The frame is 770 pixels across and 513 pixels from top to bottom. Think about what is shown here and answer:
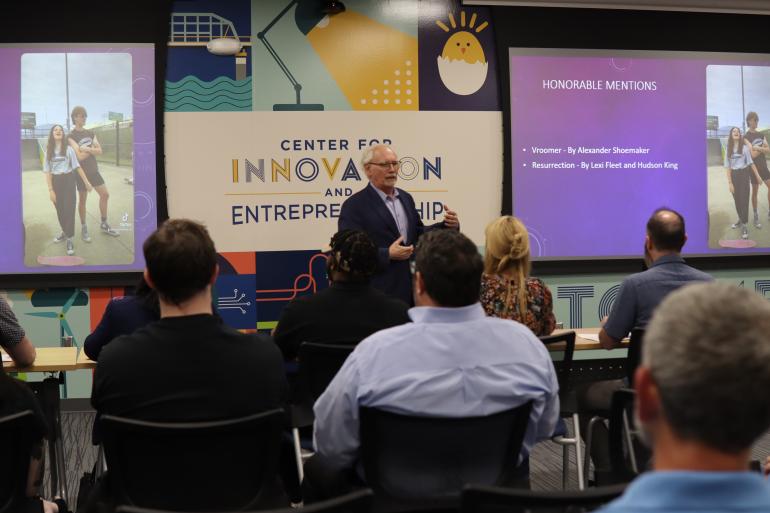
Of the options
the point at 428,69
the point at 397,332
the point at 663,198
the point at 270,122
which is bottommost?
the point at 397,332

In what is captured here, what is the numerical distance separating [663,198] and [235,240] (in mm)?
3238

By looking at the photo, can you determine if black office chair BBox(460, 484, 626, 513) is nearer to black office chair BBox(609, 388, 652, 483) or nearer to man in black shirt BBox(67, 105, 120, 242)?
black office chair BBox(609, 388, 652, 483)

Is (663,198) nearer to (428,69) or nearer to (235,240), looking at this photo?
(428,69)

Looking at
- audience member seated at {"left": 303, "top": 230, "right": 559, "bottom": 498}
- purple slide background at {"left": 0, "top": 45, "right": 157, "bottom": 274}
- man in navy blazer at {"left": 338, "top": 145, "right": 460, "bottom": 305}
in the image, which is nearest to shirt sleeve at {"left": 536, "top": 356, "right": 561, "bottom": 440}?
audience member seated at {"left": 303, "top": 230, "right": 559, "bottom": 498}

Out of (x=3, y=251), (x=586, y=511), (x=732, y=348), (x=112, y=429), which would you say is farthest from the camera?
(x=3, y=251)

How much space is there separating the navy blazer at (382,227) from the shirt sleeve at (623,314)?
147cm

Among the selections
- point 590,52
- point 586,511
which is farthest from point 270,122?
point 586,511

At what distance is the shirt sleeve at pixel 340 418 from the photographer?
6.29 feet

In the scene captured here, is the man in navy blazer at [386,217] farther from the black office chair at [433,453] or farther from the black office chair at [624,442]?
the black office chair at [433,453]

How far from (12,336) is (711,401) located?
2675mm

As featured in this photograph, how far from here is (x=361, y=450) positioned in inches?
76.5

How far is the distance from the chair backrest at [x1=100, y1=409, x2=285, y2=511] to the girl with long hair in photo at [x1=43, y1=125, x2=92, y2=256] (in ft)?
12.5

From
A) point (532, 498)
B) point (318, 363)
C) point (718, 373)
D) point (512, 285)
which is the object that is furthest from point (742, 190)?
point (718, 373)

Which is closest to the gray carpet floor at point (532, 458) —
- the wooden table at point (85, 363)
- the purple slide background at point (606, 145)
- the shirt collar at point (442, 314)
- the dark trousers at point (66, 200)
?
the wooden table at point (85, 363)
